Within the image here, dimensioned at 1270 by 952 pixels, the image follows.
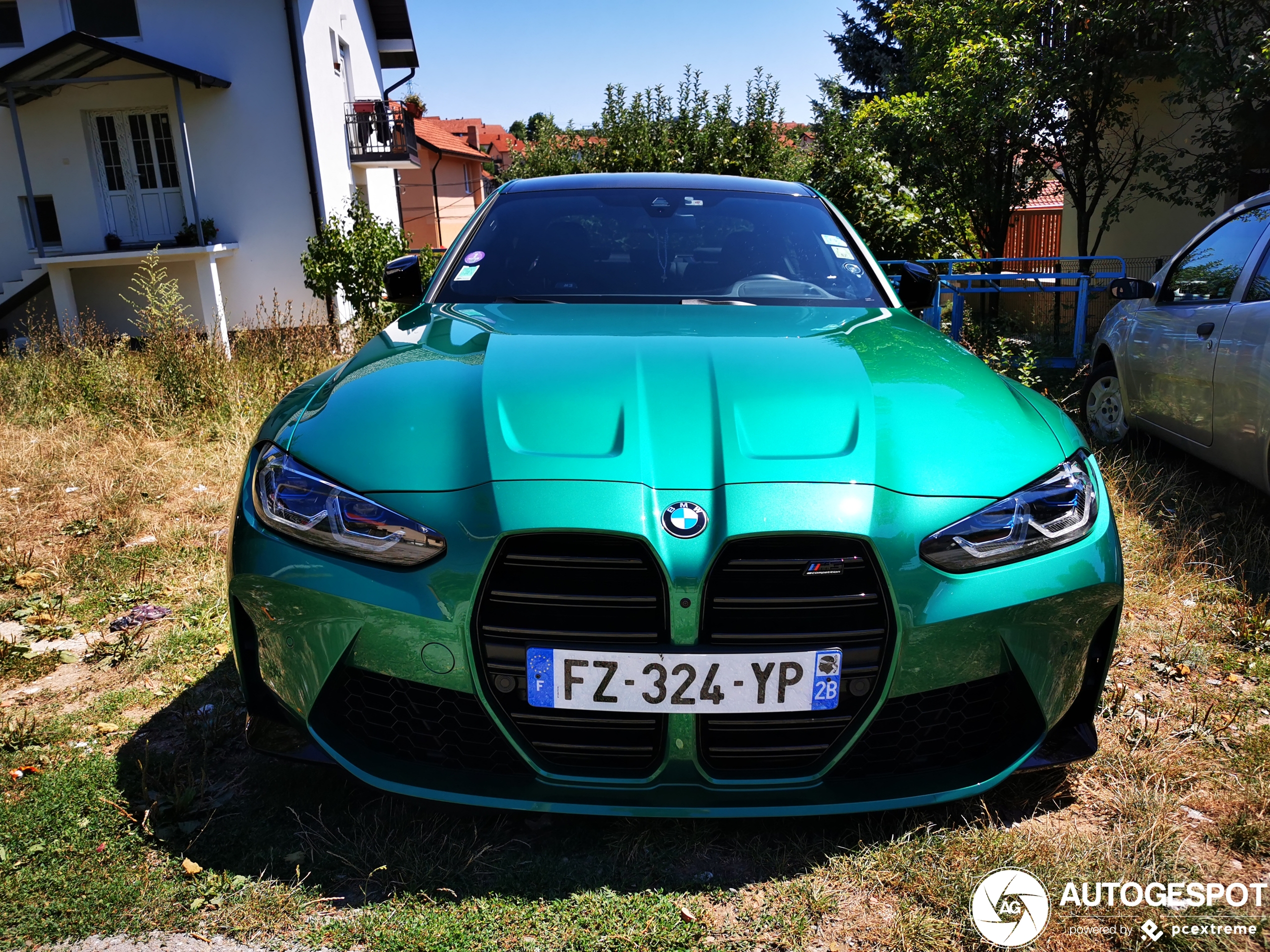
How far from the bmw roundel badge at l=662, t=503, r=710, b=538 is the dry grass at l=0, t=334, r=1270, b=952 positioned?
0.76 meters

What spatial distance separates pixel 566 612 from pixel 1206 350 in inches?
146

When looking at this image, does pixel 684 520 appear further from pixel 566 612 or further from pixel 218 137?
pixel 218 137

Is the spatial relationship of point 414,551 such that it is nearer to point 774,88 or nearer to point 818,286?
point 818,286

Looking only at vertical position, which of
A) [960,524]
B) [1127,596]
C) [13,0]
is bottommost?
[1127,596]

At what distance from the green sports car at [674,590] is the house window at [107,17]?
58.0 ft

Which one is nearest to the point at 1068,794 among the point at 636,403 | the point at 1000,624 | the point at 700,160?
the point at 1000,624

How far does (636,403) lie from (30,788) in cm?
178

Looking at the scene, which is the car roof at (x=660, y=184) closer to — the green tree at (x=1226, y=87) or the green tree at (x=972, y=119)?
the green tree at (x=1226, y=87)

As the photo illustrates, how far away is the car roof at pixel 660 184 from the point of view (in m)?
3.58

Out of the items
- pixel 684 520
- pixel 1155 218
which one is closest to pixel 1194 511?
pixel 684 520

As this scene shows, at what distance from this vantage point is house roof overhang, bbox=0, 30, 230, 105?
14.5 metres

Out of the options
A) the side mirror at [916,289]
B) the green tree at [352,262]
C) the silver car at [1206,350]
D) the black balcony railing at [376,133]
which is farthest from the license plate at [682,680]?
the black balcony railing at [376,133]

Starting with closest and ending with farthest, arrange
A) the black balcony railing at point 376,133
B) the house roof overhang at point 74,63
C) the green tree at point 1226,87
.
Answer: the green tree at point 1226,87, the house roof overhang at point 74,63, the black balcony railing at point 376,133

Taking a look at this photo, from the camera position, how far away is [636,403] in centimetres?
203
